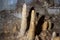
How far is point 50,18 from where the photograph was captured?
14.7 feet

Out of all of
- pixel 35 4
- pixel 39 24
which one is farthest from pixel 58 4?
pixel 39 24

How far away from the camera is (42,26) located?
396cm

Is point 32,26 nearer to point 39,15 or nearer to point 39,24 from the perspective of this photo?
point 39,24

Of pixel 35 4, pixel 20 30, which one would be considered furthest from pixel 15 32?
pixel 35 4

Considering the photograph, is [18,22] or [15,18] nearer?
[18,22]

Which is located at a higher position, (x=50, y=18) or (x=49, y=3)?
(x=49, y=3)

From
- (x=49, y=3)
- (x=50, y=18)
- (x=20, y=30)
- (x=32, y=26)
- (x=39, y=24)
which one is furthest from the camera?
(x=49, y=3)

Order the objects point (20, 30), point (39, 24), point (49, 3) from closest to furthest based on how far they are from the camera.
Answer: point (20, 30) < point (39, 24) < point (49, 3)

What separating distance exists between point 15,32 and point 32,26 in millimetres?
554

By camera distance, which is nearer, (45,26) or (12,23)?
(45,26)

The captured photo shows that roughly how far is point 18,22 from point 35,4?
4.01ft

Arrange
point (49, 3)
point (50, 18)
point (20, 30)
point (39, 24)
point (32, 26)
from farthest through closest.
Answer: point (49, 3)
point (50, 18)
point (39, 24)
point (20, 30)
point (32, 26)

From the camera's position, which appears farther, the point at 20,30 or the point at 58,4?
the point at 58,4

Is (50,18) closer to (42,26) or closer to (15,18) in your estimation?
(42,26)
